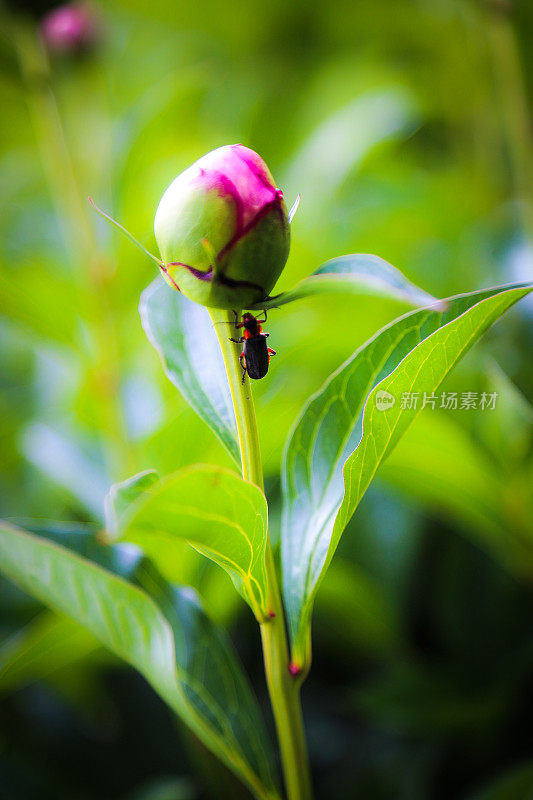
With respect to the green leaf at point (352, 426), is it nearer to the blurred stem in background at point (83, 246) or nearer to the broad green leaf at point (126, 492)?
the broad green leaf at point (126, 492)

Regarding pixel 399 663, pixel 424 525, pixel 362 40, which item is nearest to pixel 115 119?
pixel 362 40

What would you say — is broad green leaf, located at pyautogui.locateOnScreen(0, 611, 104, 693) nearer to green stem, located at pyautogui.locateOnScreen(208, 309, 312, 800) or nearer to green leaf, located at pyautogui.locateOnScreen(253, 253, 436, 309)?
green stem, located at pyautogui.locateOnScreen(208, 309, 312, 800)

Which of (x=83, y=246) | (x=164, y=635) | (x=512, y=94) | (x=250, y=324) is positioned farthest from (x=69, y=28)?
(x=164, y=635)

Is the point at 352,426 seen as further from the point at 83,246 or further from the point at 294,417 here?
the point at 83,246

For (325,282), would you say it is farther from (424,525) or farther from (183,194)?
(424,525)

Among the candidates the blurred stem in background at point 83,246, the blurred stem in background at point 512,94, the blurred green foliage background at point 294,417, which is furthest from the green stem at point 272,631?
the blurred stem in background at point 512,94

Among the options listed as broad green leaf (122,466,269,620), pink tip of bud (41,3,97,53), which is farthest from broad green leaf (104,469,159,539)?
pink tip of bud (41,3,97,53)
